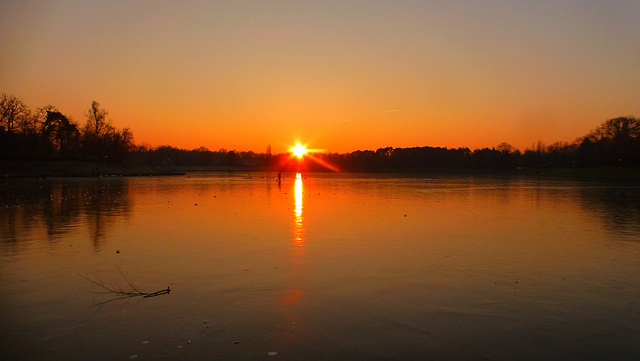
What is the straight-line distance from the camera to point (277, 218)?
19062mm

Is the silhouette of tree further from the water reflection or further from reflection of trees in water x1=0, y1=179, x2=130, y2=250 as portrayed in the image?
the water reflection

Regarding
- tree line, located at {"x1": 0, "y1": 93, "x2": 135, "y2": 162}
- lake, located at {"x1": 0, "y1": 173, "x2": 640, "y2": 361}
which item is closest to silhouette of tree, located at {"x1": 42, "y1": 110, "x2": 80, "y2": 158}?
tree line, located at {"x1": 0, "y1": 93, "x2": 135, "y2": 162}

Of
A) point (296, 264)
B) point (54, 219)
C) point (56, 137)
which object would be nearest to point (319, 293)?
point (296, 264)

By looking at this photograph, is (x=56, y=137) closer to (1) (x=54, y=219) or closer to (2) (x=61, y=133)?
(2) (x=61, y=133)

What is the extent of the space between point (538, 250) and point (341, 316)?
7683mm

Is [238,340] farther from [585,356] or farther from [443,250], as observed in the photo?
[443,250]

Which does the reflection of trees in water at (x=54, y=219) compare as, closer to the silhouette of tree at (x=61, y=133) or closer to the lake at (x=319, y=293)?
the lake at (x=319, y=293)

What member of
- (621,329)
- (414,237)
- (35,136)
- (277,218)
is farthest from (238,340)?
(35,136)

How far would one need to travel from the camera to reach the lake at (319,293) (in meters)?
5.71

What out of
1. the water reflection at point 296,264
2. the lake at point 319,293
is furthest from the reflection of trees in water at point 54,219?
the water reflection at point 296,264

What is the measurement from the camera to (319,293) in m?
7.99

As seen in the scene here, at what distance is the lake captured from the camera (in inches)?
225

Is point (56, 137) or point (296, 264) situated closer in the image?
point (296, 264)

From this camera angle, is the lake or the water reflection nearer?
the lake
